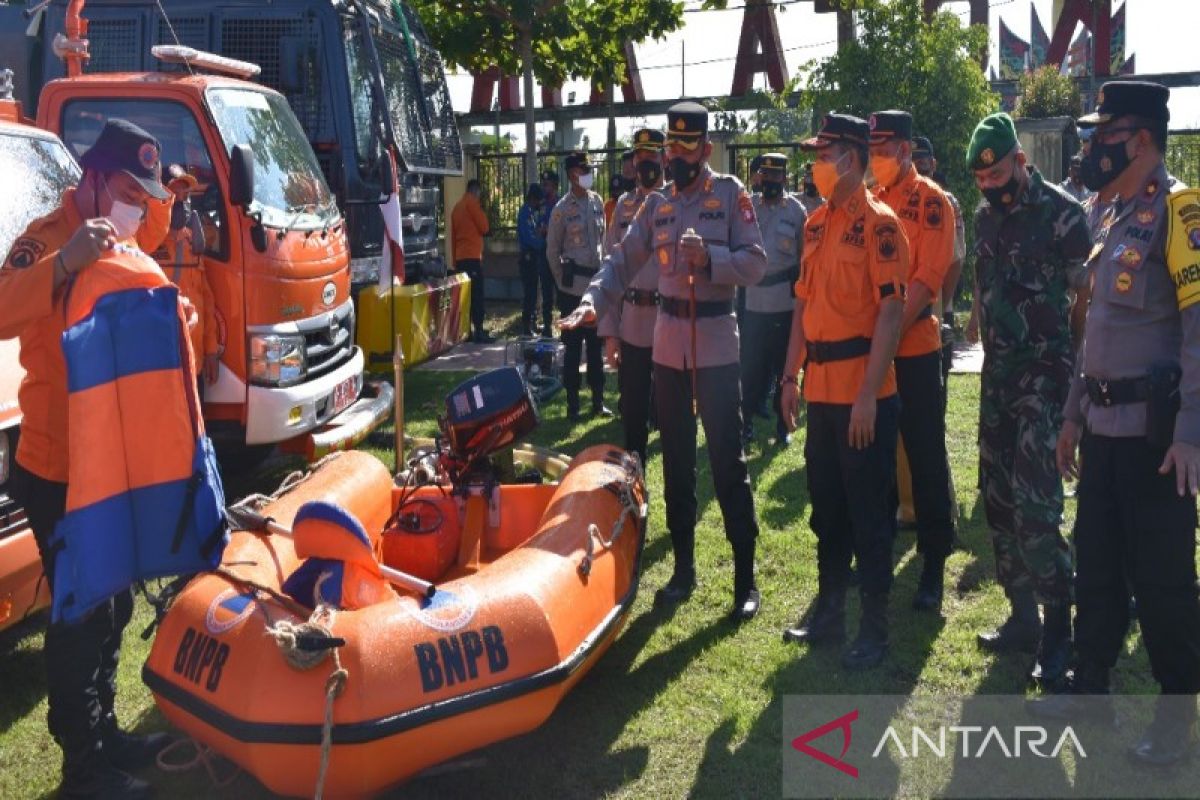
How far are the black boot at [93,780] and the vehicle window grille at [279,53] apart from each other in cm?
626

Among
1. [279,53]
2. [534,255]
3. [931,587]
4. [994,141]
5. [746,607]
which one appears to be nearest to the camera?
[994,141]

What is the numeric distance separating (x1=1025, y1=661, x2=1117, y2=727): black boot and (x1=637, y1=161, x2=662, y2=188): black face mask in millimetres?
4253

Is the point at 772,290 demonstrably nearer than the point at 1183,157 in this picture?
Yes

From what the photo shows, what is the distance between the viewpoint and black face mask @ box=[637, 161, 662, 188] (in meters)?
7.70

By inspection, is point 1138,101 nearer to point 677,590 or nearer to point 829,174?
point 829,174

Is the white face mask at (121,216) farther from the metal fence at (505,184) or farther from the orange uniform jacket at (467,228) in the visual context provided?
the metal fence at (505,184)

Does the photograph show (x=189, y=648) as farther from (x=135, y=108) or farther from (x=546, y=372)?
(x=546, y=372)

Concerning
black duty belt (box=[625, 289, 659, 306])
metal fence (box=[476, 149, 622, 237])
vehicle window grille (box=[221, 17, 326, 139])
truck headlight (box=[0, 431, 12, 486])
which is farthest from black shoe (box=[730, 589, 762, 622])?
metal fence (box=[476, 149, 622, 237])

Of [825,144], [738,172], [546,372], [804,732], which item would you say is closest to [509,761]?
[804,732]

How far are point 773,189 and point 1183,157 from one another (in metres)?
9.01

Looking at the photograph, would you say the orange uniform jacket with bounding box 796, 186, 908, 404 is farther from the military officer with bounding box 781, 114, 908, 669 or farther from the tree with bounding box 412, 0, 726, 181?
the tree with bounding box 412, 0, 726, 181

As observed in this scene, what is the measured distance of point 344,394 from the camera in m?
7.84

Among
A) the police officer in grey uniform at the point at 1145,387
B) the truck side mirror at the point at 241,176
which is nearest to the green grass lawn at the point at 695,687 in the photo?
the police officer in grey uniform at the point at 1145,387

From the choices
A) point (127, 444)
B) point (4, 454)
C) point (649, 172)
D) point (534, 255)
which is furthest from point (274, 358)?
point (534, 255)
